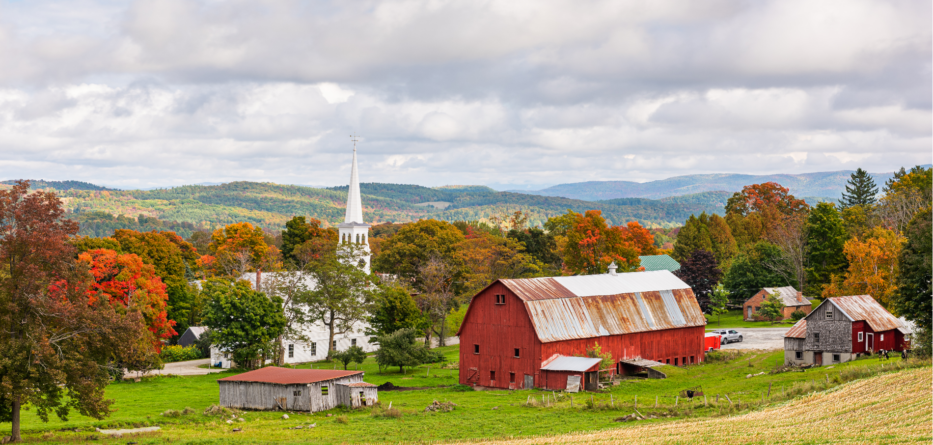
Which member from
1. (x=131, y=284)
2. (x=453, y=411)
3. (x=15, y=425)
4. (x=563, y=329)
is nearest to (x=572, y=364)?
(x=563, y=329)

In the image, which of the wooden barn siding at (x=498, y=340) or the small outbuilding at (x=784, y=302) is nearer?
the wooden barn siding at (x=498, y=340)

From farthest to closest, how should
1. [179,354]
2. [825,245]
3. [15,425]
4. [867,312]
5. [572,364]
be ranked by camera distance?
[825,245] < [179,354] < [867,312] < [572,364] < [15,425]

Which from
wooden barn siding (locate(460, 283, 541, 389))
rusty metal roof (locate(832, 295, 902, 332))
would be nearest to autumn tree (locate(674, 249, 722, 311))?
rusty metal roof (locate(832, 295, 902, 332))

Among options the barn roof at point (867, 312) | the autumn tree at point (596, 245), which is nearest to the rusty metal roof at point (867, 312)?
the barn roof at point (867, 312)

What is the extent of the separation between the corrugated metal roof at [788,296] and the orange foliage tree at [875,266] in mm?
13947

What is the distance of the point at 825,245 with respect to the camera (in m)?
85.1

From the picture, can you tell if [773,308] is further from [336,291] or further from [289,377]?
[289,377]

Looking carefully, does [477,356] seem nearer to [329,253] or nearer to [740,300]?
[329,253]

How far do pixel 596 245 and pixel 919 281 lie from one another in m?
→ 41.1

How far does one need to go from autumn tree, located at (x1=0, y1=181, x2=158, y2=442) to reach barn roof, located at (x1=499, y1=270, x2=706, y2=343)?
91.2ft

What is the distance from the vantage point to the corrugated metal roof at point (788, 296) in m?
86.9

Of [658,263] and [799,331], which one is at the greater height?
[658,263]

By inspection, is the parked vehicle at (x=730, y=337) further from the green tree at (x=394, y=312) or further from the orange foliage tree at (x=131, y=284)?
the orange foliage tree at (x=131, y=284)

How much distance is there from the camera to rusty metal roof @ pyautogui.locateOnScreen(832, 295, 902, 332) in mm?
53219
